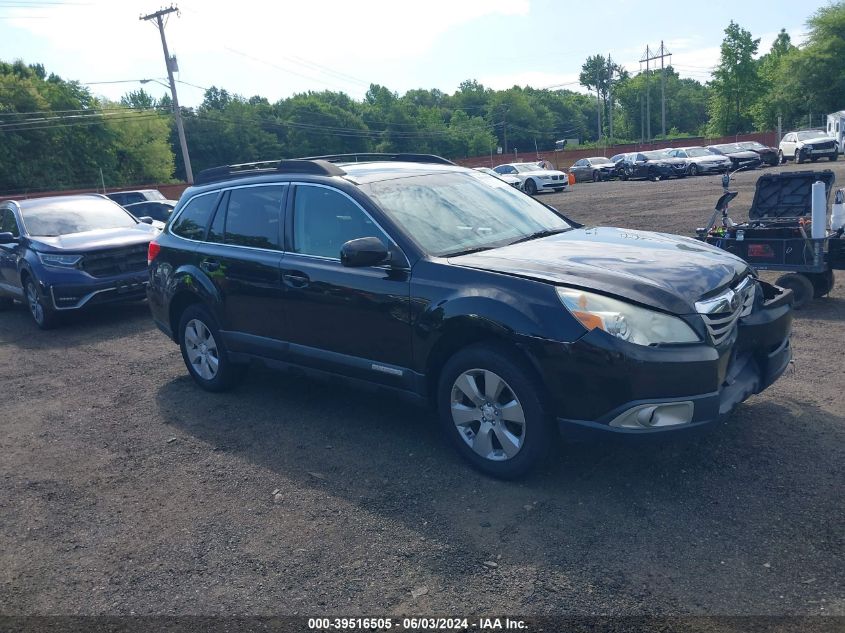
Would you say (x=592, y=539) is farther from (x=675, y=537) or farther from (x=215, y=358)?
(x=215, y=358)

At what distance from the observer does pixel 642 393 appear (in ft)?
12.3

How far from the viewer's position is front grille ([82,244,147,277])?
9.91 m

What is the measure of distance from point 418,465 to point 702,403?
1747 mm

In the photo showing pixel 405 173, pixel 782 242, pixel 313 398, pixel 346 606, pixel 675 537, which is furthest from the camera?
pixel 782 242

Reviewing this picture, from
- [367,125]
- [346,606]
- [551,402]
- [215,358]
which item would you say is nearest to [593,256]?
[551,402]

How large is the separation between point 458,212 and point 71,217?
305 inches

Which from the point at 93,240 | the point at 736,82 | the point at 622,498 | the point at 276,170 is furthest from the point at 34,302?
the point at 736,82

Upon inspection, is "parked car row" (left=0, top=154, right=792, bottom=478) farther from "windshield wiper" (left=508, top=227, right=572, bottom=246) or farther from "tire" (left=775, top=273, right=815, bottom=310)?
"tire" (left=775, top=273, right=815, bottom=310)

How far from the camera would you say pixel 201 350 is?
6.45 meters

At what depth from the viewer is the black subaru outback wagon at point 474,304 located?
3.86m

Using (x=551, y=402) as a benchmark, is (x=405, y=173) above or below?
above

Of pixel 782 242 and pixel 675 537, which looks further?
pixel 782 242

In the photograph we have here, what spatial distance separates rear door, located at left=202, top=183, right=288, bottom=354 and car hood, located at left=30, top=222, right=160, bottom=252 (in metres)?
4.25

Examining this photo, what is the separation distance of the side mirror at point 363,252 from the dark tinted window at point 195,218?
88.0 inches
